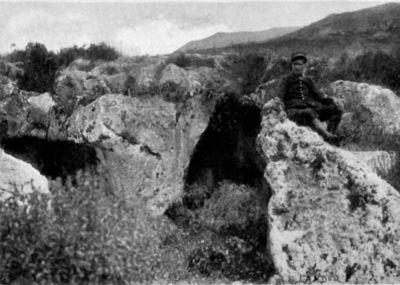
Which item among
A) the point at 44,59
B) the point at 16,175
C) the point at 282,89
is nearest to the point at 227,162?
the point at 282,89

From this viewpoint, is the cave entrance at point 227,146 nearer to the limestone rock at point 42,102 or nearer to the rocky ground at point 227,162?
the rocky ground at point 227,162

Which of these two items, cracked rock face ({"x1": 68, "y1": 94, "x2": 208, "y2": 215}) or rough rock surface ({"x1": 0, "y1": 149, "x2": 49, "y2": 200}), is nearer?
rough rock surface ({"x1": 0, "y1": 149, "x2": 49, "y2": 200})

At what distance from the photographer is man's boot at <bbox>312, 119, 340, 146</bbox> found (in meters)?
10.2

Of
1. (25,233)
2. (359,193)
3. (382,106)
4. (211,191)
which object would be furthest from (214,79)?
(25,233)

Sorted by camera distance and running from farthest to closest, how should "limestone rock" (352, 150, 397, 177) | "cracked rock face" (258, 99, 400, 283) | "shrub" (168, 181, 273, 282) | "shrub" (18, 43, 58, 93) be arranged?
1. "shrub" (18, 43, 58, 93)
2. "limestone rock" (352, 150, 397, 177)
3. "shrub" (168, 181, 273, 282)
4. "cracked rock face" (258, 99, 400, 283)

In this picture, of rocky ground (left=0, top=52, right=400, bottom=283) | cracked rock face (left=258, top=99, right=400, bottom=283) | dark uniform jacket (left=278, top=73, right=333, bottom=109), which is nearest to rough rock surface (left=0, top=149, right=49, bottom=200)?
rocky ground (left=0, top=52, right=400, bottom=283)

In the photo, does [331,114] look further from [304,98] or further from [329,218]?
[329,218]

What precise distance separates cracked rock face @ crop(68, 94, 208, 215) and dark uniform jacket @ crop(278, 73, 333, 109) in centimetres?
227

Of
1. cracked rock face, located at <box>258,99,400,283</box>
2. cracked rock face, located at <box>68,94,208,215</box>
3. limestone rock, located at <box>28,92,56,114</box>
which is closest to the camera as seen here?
cracked rock face, located at <box>258,99,400,283</box>

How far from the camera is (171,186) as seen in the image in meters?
12.0

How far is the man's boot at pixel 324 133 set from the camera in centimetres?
1020

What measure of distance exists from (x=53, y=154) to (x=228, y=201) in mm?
3787

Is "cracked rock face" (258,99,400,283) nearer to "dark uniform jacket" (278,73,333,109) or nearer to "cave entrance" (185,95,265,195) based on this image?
"dark uniform jacket" (278,73,333,109)

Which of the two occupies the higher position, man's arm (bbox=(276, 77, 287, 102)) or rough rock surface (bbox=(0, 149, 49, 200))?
Result: man's arm (bbox=(276, 77, 287, 102))
